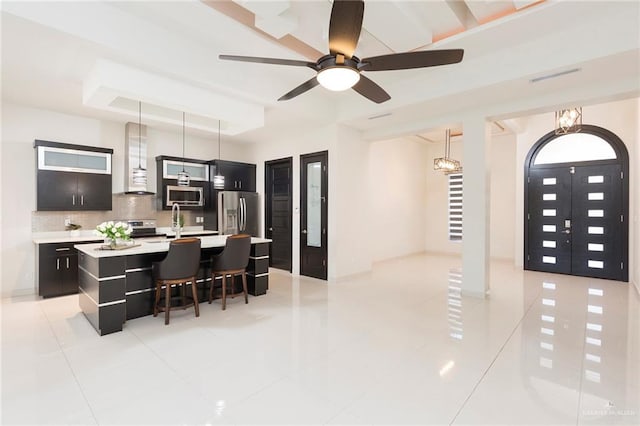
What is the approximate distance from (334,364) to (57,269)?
15.3ft

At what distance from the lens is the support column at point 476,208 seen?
473 centimetres

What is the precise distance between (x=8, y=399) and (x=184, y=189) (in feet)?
15.3

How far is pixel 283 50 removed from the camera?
371 cm

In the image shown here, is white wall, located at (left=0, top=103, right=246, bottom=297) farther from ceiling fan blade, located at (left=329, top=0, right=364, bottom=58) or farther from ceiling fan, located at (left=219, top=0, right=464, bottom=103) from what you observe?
ceiling fan blade, located at (left=329, top=0, right=364, bottom=58)

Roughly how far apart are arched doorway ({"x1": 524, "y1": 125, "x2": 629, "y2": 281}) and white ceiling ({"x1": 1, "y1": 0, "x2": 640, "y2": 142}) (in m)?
2.86

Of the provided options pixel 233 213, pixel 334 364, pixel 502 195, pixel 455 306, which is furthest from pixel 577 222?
pixel 233 213

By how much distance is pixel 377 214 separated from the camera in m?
8.03

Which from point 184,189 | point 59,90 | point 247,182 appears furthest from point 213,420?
point 247,182

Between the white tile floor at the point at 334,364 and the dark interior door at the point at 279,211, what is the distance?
2.24 metres

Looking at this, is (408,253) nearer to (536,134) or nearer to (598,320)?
(536,134)

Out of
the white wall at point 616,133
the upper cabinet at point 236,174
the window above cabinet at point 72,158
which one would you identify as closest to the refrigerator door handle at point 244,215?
the upper cabinet at point 236,174

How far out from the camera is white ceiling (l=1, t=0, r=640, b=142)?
298 centimetres

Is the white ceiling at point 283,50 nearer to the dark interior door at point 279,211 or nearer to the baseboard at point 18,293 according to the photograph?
the dark interior door at point 279,211

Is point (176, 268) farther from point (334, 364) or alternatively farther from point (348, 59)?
point (348, 59)
